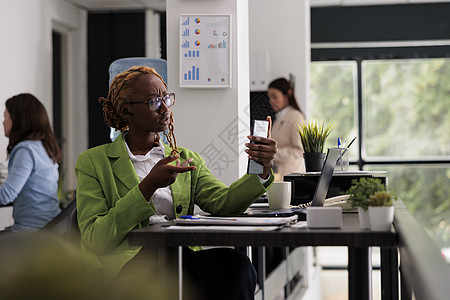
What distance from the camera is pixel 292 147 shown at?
5305 millimetres

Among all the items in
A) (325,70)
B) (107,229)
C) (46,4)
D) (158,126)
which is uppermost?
(46,4)

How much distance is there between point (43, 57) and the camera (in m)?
6.57

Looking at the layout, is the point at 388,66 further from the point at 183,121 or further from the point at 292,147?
the point at 183,121

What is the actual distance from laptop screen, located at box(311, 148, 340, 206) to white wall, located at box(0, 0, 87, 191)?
426 cm

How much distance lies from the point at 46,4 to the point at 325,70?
3297mm

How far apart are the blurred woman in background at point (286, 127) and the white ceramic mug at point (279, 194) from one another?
2753 mm

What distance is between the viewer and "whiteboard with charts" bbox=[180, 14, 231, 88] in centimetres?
340

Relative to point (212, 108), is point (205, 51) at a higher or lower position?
higher

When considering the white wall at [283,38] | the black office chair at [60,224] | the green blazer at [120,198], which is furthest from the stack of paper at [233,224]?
the white wall at [283,38]

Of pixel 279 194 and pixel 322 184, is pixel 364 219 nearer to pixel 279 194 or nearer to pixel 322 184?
pixel 322 184

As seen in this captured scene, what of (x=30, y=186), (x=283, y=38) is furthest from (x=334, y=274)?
(x=30, y=186)

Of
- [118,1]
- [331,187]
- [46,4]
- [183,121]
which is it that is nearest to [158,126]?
[331,187]

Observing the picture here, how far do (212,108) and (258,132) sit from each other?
1618mm

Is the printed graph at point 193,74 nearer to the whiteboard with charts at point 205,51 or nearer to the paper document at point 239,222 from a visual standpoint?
the whiteboard with charts at point 205,51
